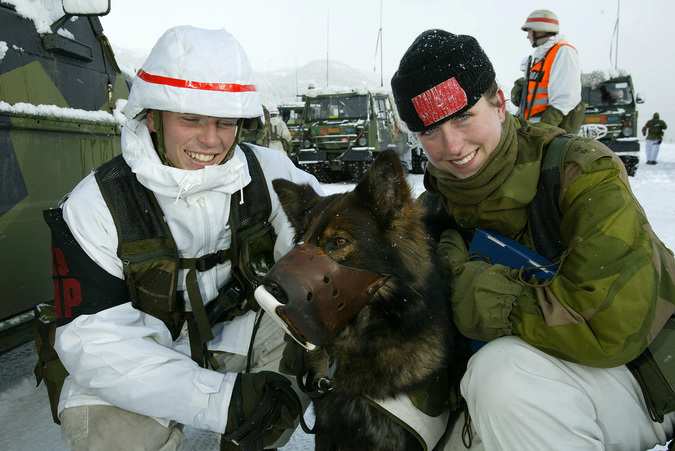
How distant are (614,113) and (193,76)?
1396 centimetres

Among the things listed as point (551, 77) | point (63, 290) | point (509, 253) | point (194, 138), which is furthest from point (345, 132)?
point (63, 290)

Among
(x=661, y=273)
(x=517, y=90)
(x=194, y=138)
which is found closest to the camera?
(x=661, y=273)

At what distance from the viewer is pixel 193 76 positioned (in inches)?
71.4

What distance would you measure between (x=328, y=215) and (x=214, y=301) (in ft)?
3.02

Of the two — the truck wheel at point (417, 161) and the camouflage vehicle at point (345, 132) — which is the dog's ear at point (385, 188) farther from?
the truck wheel at point (417, 161)

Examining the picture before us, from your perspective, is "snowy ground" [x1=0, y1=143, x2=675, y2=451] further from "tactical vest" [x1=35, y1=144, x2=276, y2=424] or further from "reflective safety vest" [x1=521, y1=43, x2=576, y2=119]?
"reflective safety vest" [x1=521, y1=43, x2=576, y2=119]

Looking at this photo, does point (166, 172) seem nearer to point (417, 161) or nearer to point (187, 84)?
point (187, 84)

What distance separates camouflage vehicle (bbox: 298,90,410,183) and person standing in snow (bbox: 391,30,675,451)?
9922 millimetres

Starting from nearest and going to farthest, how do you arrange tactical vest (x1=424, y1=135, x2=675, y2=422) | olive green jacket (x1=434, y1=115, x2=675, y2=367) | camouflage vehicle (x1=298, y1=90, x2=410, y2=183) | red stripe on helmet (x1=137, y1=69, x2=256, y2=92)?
olive green jacket (x1=434, y1=115, x2=675, y2=367) < tactical vest (x1=424, y1=135, x2=675, y2=422) < red stripe on helmet (x1=137, y1=69, x2=256, y2=92) < camouflage vehicle (x1=298, y1=90, x2=410, y2=183)

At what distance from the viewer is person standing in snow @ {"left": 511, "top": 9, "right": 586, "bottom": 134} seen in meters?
4.33

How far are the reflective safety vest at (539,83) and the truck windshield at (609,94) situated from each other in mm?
10146

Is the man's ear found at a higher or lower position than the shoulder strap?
higher

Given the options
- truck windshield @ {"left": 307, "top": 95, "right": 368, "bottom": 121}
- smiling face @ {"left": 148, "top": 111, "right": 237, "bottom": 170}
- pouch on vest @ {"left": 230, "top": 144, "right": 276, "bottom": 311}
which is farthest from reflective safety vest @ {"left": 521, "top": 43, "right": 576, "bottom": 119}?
truck windshield @ {"left": 307, "top": 95, "right": 368, "bottom": 121}

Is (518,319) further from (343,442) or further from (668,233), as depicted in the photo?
(668,233)
